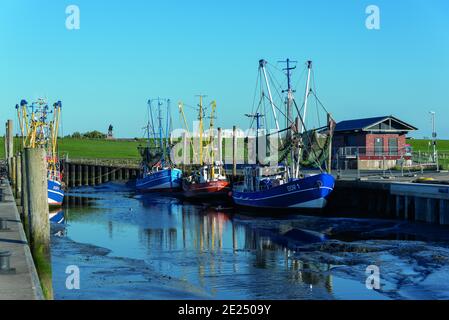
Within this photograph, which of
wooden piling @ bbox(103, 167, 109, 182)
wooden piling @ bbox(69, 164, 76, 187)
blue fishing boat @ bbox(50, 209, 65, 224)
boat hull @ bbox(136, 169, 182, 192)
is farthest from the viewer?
wooden piling @ bbox(103, 167, 109, 182)

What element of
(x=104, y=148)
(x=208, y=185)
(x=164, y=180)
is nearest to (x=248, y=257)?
(x=208, y=185)

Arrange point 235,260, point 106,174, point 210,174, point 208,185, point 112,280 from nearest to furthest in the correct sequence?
point 112,280
point 235,260
point 208,185
point 210,174
point 106,174

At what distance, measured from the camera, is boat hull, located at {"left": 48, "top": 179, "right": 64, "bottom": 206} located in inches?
1800

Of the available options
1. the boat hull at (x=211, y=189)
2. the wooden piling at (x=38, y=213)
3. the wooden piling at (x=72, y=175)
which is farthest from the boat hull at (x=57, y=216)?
the wooden piling at (x=72, y=175)

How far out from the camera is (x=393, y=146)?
6231 cm

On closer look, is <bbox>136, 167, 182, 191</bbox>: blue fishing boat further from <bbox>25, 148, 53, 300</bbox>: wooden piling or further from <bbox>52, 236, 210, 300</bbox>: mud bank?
<bbox>25, 148, 53, 300</bbox>: wooden piling

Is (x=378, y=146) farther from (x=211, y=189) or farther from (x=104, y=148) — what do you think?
(x=104, y=148)

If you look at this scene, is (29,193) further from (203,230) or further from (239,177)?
(239,177)

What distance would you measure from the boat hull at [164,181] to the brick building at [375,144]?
17397 millimetres

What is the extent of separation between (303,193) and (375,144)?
73.0 feet

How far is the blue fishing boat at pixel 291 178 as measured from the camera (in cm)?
4116

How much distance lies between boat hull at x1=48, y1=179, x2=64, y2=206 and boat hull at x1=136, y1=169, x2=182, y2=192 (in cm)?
2399

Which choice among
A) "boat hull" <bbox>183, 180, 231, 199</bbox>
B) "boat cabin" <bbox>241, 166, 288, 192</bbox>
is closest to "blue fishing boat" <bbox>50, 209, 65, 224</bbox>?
"boat cabin" <bbox>241, 166, 288, 192</bbox>

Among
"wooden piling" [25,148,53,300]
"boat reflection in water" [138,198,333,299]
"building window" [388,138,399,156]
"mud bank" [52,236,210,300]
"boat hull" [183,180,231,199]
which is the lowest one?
"boat reflection in water" [138,198,333,299]
